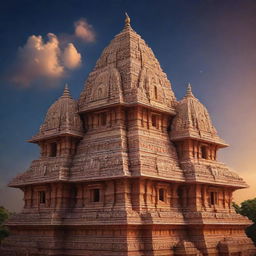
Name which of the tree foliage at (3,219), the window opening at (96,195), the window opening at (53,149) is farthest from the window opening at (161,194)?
the tree foliage at (3,219)

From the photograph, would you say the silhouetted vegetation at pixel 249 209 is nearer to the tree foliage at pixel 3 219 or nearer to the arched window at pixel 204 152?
the arched window at pixel 204 152

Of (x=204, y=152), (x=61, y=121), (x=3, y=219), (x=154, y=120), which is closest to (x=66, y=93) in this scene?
(x=61, y=121)

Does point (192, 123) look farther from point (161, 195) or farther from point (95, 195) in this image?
point (95, 195)

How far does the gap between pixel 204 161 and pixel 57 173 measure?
978 cm

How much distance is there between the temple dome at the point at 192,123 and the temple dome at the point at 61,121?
21.6 ft

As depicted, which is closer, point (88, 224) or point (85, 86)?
point (88, 224)

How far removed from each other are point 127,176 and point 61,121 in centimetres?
734

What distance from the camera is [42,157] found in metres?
26.6

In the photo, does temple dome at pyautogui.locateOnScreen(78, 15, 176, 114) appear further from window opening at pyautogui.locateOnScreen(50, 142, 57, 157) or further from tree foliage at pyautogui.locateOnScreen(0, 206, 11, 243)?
tree foliage at pyautogui.locateOnScreen(0, 206, 11, 243)

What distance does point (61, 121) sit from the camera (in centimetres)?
2639

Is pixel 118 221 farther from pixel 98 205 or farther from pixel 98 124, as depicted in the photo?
pixel 98 124

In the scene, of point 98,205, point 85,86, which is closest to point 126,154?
point 98,205

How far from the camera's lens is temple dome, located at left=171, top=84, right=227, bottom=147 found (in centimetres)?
2609

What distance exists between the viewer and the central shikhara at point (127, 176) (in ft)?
71.7
